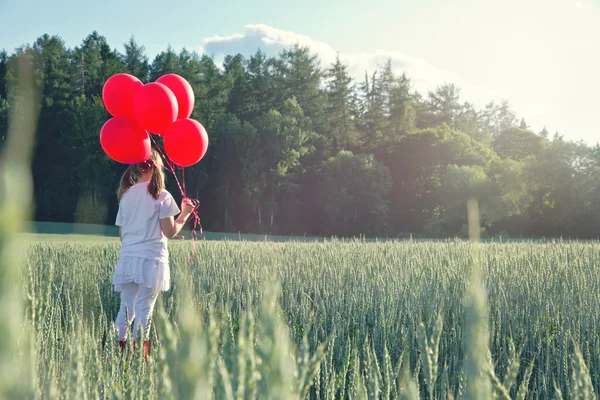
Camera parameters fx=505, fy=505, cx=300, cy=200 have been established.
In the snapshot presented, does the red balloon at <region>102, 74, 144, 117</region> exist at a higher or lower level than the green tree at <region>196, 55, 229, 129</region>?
lower

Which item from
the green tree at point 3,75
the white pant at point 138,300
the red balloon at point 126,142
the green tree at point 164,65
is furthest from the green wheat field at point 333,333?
the green tree at point 3,75

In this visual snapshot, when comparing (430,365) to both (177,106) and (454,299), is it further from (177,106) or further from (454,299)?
(177,106)

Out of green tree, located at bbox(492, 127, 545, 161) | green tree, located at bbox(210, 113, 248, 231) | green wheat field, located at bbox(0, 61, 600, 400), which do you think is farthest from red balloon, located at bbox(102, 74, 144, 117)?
green tree, located at bbox(492, 127, 545, 161)

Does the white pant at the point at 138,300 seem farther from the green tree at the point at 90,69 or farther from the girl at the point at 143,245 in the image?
the green tree at the point at 90,69

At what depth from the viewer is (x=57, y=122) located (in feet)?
133

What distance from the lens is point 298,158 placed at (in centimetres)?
4297

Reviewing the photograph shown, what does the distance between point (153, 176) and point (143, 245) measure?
0.60m

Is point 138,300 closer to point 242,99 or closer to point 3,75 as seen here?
point 242,99

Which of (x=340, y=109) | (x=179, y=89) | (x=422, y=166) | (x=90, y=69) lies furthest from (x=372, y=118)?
(x=179, y=89)

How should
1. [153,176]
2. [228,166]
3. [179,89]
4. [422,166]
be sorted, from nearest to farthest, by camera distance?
[153,176] → [179,89] → [422,166] → [228,166]

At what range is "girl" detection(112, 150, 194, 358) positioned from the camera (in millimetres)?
4086

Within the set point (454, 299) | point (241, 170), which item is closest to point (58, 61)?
point (241, 170)

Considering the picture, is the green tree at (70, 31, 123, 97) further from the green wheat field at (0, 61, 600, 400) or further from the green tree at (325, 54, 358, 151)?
the green wheat field at (0, 61, 600, 400)

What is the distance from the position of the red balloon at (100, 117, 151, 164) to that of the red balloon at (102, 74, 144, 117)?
0.28 metres
